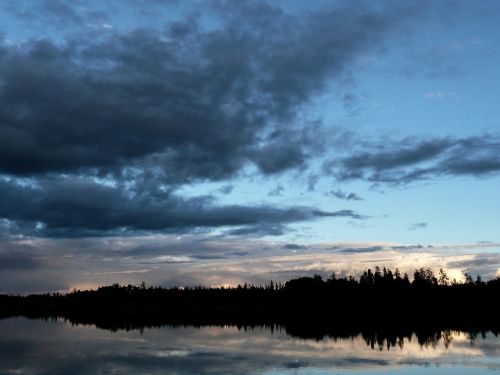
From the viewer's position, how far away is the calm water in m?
43.6

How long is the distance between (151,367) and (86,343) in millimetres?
25496

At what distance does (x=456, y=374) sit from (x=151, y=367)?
23.3 meters

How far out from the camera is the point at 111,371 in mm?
42500

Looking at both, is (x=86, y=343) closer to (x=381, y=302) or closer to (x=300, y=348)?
(x=300, y=348)

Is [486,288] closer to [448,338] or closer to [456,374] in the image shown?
[448,338]

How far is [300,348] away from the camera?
60.1 meters

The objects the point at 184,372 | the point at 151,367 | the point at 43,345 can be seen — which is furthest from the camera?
the point at 43,345

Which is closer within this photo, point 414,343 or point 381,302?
point 414,343

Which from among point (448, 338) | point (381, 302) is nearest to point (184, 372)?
point (448, 338)

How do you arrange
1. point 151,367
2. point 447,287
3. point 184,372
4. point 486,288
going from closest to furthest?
point 184,372 < point 151,367 < point 486,288 < point 447,287

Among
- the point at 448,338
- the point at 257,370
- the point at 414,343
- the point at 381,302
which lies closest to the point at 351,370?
the point at 257,370

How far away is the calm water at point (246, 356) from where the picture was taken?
43.6 metres

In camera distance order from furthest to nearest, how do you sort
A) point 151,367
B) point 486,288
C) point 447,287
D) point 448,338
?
1. point 447,287
2. point 486,288
3. point 448,338
4. point 151,367

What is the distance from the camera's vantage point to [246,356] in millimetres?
52312
